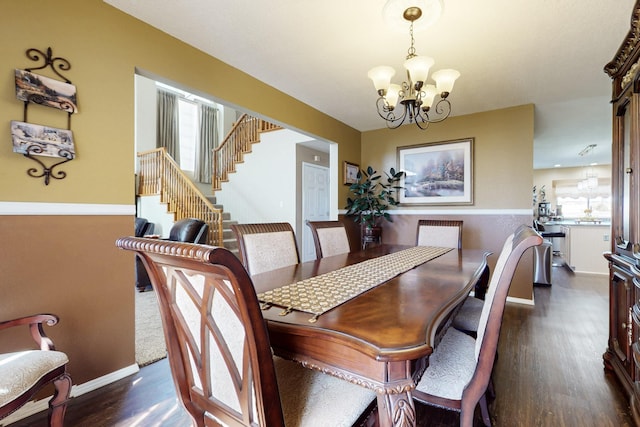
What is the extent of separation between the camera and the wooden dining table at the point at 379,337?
77 centimetres

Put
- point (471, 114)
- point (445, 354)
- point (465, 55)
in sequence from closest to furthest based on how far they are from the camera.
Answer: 1. point (445, 354)
2. point (465, 55)
3. point (471, 114)

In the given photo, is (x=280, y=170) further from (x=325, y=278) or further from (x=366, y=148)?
(x=325, y=278)

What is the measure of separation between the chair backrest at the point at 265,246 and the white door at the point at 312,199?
3205mm

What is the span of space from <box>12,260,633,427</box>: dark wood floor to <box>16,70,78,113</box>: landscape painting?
1.73 m

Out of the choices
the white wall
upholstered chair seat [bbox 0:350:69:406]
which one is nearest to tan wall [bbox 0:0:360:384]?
upholstered chair seat [bbox 0:350:69:406]

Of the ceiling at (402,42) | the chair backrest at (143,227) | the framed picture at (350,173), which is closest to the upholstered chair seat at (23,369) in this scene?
the ceiling at (402,42)

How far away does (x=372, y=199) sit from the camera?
14.5ft

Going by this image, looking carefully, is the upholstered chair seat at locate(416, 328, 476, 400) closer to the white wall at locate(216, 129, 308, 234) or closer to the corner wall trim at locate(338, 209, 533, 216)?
the corner wall trim at locate(338, 209, 533, 216)

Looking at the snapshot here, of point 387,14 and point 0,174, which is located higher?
point 387,14

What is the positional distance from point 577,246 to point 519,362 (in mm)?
4543

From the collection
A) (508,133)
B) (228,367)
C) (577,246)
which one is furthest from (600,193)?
(228,367)

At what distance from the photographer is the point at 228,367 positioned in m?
0.76

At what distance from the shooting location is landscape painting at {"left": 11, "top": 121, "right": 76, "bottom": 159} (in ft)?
5.02

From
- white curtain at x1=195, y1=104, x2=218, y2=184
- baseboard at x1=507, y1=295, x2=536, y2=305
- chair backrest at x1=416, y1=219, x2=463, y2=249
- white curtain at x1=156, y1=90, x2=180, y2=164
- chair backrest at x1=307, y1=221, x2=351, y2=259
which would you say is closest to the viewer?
chair backrest at x1=307, y1=221, x2=351, y2=259
